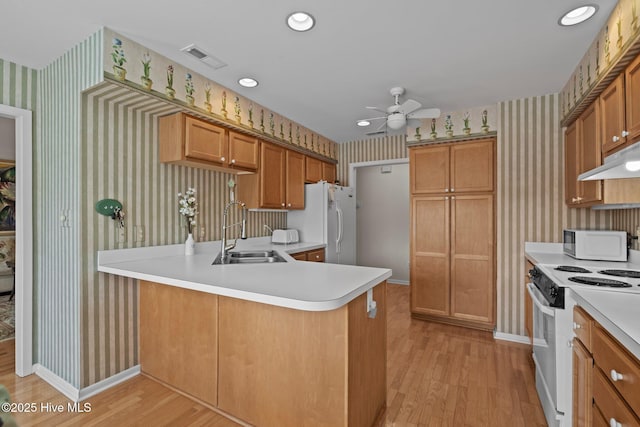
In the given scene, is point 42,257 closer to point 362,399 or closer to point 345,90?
point 362,399

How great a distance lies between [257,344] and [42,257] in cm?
207

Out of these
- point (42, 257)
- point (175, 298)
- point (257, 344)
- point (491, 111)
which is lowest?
point (257, 344)

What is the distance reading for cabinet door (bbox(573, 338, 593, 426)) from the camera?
1385 millimetres

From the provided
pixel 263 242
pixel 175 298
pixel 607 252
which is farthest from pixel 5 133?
pixel 607 252

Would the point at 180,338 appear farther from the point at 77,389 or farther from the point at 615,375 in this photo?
the point at 615,375

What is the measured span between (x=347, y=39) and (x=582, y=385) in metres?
2.35

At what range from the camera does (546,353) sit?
6.24 feet

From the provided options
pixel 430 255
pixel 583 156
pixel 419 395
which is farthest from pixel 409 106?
pixel 419 395

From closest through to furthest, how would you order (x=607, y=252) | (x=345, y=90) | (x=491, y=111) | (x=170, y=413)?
(x=170, y=413) → (x=607, y=252) → (x=345, y=90) → (x=491, y=111)

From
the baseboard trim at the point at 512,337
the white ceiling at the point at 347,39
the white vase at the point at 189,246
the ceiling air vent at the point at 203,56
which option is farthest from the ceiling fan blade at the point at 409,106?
the baseboard trim at the point at 512,337

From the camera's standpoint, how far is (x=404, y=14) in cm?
182

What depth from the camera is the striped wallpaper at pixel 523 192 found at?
2992 mm

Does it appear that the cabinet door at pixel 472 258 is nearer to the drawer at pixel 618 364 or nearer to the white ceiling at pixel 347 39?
the white ceiling at pixel 347 39

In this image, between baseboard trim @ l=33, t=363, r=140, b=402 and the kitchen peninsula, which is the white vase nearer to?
the kitchen peninsula
